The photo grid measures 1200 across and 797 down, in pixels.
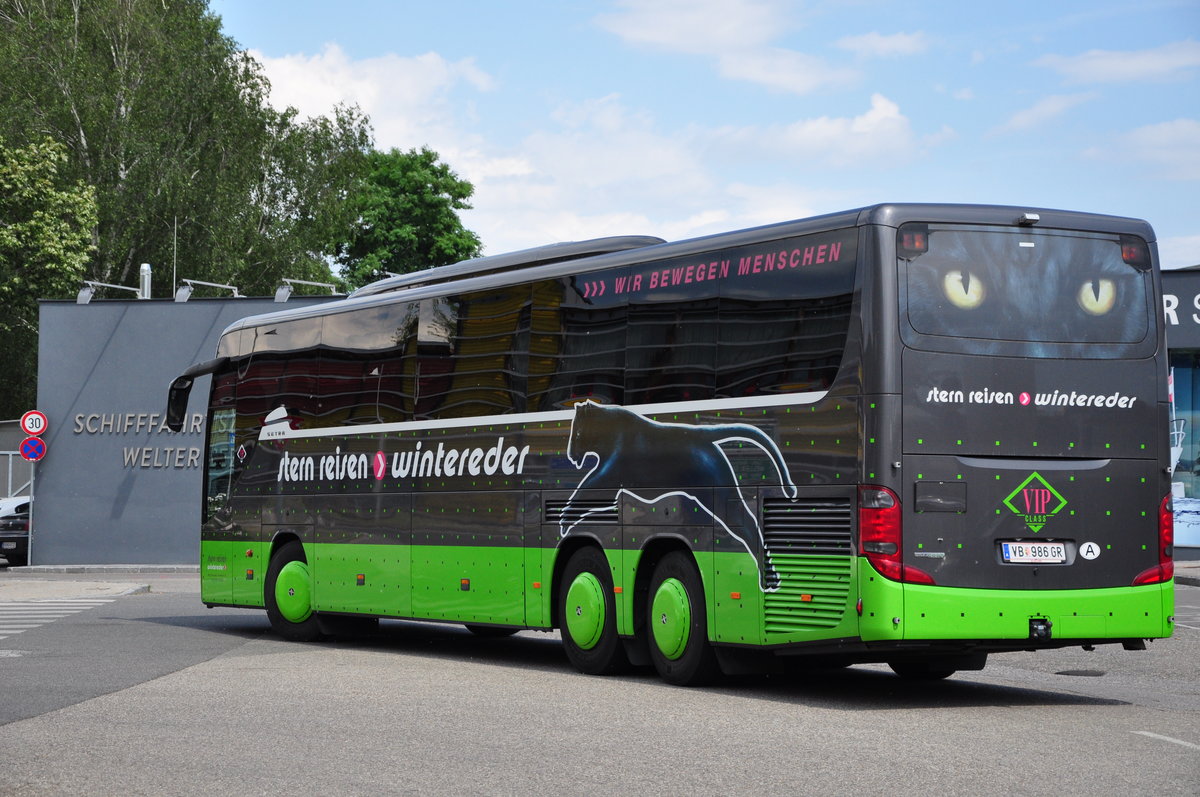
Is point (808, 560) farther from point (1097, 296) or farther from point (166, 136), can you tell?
point (166, 136)

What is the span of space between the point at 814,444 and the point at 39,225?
4323 centimetres

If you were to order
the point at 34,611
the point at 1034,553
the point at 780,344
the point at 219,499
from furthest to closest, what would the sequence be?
1. the point at 34,611
2. the point at 219,499
3. the point at 780,344
4. the point at 1034,553

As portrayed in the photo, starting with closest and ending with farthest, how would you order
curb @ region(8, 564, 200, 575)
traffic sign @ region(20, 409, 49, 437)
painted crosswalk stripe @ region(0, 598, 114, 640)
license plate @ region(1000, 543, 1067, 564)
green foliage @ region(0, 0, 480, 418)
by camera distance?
license plate @ region(1000, 543, 1067, 564) → painted crosswalk stripe @ region(0, 598, 114, 640) → curb @ region(8, 564, 200, 575) → traffic sign @ region(20, 409, 49, 437) → green foliage @ region(0, 0, 480, 418)

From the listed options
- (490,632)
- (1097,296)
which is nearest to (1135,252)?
(1097,296)

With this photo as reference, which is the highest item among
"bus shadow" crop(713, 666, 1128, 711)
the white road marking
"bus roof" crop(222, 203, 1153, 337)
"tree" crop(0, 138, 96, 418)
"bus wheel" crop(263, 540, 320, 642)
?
"tree" crop(0, 138, 96, 418)

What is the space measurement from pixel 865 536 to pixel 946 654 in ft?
5.78

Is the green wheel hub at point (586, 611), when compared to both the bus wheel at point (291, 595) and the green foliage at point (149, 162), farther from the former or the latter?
the green foliage at point (149, 162)

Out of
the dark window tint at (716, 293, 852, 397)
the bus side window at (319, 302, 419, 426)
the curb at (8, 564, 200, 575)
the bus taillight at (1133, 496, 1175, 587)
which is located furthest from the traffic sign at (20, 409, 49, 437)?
the bus taillight at (1133, 496, 1175, 587)

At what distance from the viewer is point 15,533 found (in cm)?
4009

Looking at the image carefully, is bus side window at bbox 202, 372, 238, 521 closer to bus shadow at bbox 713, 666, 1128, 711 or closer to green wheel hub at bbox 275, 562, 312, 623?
green wheel hub at bbox 275, 562, 312, 623

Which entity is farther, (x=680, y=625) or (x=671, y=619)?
(x=671, y=619)

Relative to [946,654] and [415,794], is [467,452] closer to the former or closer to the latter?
[946,654]

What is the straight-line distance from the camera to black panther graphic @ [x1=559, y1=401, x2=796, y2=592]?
497 inches

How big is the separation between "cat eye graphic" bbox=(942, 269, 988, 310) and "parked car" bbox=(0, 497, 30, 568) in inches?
1282
